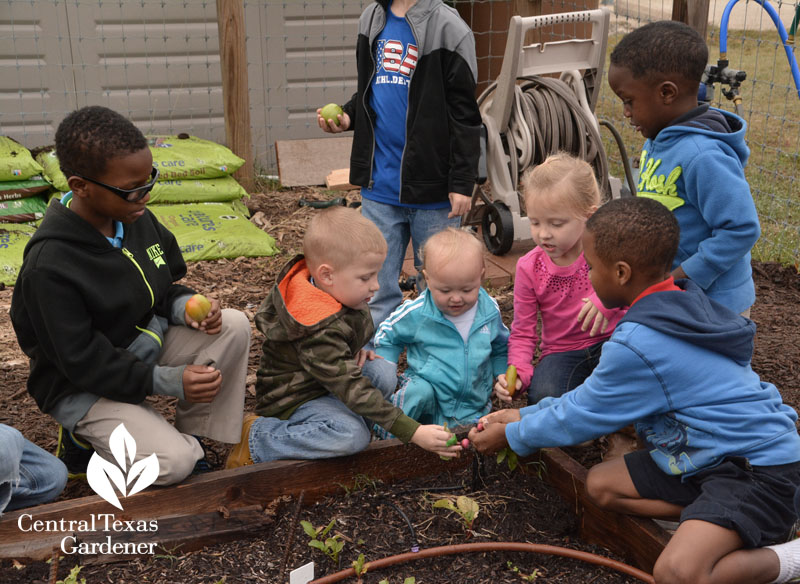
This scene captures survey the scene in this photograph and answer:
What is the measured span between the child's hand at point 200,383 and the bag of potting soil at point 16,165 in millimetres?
3621

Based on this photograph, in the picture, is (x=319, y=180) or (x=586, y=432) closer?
(x=586, y=432)

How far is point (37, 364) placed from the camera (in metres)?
2.65

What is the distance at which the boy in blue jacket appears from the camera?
294 cm

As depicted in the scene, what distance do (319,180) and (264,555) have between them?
5076 millimetres

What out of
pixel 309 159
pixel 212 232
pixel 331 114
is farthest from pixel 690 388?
pixel 309 159

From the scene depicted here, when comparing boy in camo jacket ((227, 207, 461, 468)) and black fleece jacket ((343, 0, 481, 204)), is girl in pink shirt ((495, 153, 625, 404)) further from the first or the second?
black fleece jacket ((343, 0, 481, 204))

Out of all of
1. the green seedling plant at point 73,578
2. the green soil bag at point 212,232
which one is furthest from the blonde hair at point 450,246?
the green soil bag at point 212,232

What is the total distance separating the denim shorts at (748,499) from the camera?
219cm

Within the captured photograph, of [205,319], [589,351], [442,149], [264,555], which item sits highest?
[442,149]

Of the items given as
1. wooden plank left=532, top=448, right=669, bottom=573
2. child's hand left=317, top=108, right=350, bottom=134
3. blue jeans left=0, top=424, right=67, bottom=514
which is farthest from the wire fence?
blue jeans left=0, top=424, right=67, bottom=514

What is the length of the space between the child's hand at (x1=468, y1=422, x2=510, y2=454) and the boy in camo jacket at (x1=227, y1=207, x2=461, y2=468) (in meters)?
0.08

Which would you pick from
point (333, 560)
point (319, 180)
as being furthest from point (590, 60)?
point (333, 560)

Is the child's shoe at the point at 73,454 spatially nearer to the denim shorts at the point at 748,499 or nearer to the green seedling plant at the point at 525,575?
the green seedling plant at the point at 525,575

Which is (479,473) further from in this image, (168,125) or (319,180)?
(168,125)
